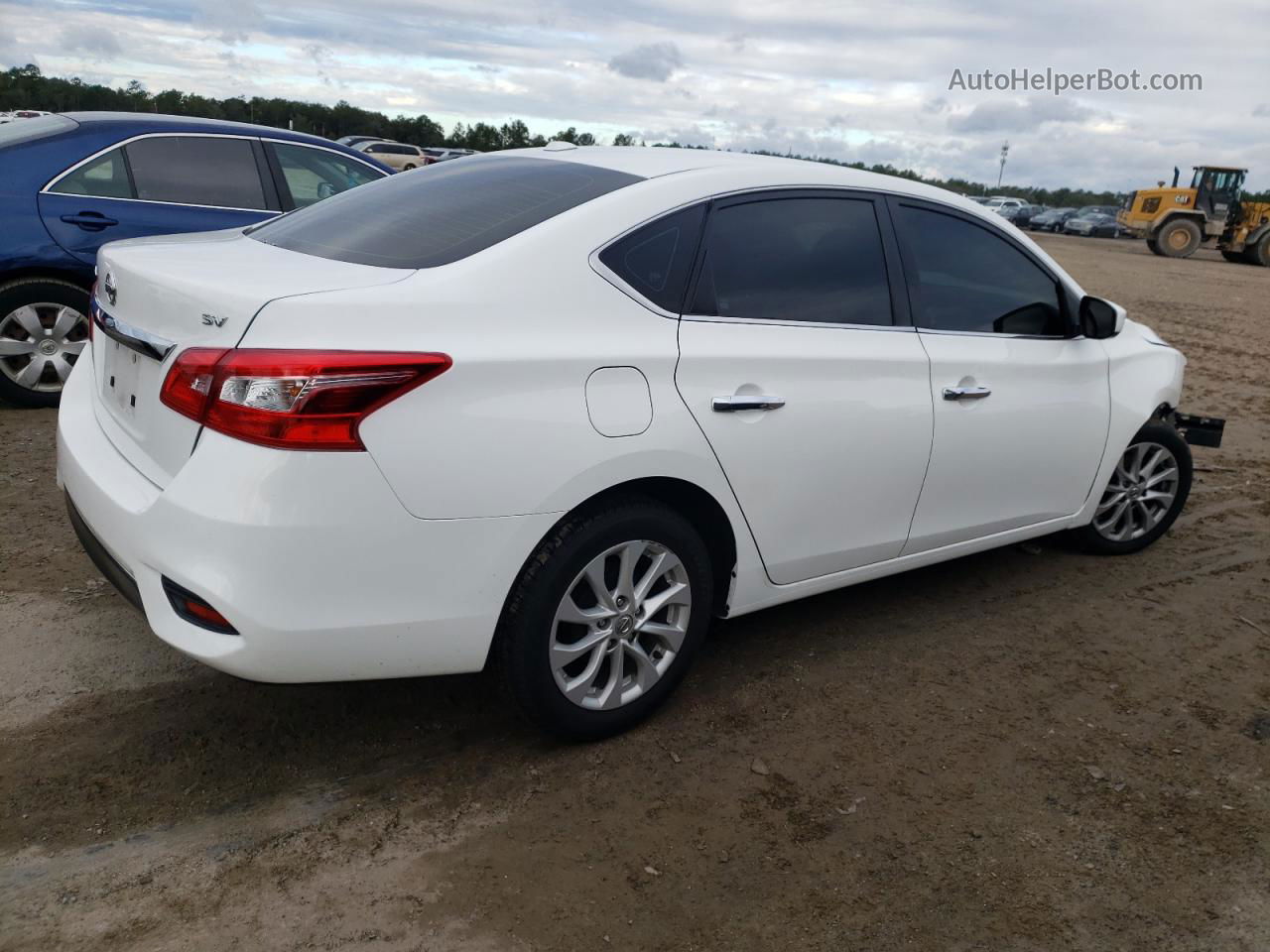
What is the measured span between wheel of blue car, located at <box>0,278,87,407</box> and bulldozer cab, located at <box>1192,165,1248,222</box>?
31362 mm

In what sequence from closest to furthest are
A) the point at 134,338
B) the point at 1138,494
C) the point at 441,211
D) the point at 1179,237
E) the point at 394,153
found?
the point at 134,338 < the point at 441,211 < the point at 1138,494 < the point at 1179,237 < the point at 394,153

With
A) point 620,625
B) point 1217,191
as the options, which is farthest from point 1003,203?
point 620,625

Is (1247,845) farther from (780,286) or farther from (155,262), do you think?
Result: (155,262)

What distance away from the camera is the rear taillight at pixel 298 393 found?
7.97ft

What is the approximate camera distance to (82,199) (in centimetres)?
→ 611

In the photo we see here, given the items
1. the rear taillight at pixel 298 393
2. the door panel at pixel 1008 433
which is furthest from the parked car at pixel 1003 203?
the rear taillight at pixel 298 393

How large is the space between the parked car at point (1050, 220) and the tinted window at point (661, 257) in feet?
166

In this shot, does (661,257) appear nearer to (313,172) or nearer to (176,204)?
(176,204)

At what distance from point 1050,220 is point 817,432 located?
5106cm

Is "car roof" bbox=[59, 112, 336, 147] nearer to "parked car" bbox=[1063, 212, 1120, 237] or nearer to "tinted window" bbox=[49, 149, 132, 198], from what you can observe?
"tinted window" bbox=[49, 149, 132, 198]

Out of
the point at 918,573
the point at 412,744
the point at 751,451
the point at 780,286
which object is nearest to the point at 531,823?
the point at 412,744

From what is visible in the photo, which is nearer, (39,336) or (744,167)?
(744,167)

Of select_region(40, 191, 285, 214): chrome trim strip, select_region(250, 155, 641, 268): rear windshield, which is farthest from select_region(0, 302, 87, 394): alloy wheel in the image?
select_region(250, 155, 641, 268): rear windshield

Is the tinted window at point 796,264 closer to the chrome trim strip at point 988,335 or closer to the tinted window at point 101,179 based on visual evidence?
the chrome trim strip at point 988,335
